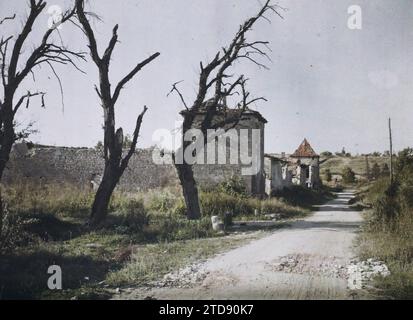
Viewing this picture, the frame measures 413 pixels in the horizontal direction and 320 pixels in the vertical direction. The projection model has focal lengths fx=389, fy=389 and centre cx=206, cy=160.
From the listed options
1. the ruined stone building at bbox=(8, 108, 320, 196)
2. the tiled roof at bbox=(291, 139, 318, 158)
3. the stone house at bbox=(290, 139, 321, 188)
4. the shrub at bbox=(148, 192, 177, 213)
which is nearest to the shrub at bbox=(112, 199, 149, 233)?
the shrub at bbox=(148, 192, 177, 213)

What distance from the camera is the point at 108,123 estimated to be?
13.3 meters

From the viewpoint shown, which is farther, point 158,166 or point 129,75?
point 158,166

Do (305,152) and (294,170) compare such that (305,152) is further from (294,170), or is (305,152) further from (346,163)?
(346,163)

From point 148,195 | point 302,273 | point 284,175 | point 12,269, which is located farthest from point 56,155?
point 302,273

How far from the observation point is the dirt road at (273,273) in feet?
19.2

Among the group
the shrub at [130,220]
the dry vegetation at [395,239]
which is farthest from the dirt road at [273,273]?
the shrub at [130,220]

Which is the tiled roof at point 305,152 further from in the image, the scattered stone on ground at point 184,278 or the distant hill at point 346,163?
the scattered stone on ground at point 184,278

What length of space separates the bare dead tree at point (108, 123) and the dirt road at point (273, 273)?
548 centimetres

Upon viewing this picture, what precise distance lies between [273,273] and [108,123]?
8478 mm

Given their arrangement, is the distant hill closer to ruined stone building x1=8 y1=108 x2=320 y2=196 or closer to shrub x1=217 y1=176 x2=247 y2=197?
ruined stone building x1=8 y1=108 x2=320 y2=196

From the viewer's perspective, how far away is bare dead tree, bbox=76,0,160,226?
12957 mm

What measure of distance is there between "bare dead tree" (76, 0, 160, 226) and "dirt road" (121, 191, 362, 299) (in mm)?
5477

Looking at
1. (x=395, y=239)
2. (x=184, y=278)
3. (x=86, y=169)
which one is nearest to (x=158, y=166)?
(x=86, y=169)
